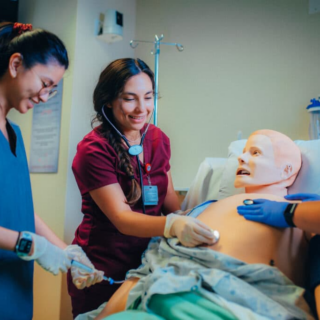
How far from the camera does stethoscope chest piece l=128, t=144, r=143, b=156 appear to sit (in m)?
1.44

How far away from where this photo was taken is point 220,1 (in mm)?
2555

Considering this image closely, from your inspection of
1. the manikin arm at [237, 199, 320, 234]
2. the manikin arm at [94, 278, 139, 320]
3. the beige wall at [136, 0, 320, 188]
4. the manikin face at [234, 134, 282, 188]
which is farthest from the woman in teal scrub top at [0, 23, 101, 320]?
the beige wall at [136, 0, 320, 188]

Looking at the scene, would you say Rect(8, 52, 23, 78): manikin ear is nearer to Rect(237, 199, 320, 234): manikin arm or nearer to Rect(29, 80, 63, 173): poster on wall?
Rect(237, 199, 320, 234): manikin arm

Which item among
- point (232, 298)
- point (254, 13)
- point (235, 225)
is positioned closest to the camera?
point (232, 298)

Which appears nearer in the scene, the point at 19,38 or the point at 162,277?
the point at 162,277

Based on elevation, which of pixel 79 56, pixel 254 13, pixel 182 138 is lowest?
pixel 182 138

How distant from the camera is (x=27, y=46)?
1098 millimetres

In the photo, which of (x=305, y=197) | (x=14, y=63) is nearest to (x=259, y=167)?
(x=305, y=197)

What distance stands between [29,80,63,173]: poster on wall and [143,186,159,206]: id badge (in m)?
1.25

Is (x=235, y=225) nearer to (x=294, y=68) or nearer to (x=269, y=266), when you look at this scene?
(x=269, y=266)

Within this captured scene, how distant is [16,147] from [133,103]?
48 centimetres

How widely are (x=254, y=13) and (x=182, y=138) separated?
94cm

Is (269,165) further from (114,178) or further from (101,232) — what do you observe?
(101,232)

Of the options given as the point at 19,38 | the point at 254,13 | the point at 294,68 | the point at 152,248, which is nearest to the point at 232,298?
the point at 152,248
